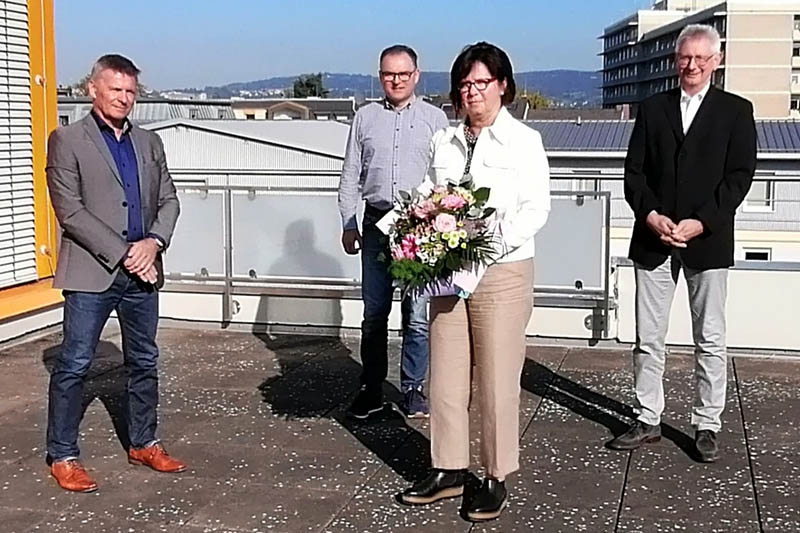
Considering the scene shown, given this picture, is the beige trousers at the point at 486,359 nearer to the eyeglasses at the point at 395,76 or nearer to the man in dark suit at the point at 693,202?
the man in dark suit at the point at 693,202

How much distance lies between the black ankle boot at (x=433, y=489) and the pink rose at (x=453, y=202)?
1183mm

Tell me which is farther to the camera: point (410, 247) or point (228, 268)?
point (228, 268)

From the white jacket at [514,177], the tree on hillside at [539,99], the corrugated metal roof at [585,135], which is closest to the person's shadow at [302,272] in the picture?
the white jacket at [514,177]

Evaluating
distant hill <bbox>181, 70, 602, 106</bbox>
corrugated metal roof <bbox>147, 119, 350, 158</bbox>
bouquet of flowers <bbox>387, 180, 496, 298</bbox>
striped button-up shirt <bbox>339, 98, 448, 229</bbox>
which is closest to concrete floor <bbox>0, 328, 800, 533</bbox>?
bouquet of flowers <bbox>387, 180, 496, 298</bbox>

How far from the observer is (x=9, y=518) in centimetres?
429

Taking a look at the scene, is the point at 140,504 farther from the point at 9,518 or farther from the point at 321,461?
the point at 321,461

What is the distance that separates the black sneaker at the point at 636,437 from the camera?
518 centimetres

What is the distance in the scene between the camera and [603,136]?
46.8 m

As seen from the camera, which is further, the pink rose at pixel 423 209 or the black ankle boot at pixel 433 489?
the black ankle boot at pixel 433 489

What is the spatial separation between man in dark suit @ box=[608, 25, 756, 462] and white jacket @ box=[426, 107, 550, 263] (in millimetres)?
999

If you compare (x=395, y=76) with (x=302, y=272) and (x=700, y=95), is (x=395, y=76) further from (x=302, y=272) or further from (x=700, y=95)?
(x=302, y=272)

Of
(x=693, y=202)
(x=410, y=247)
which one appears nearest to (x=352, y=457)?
(x=410, y=247)

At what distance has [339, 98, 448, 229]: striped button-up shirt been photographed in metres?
5.40

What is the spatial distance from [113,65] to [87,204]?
1.91ft
